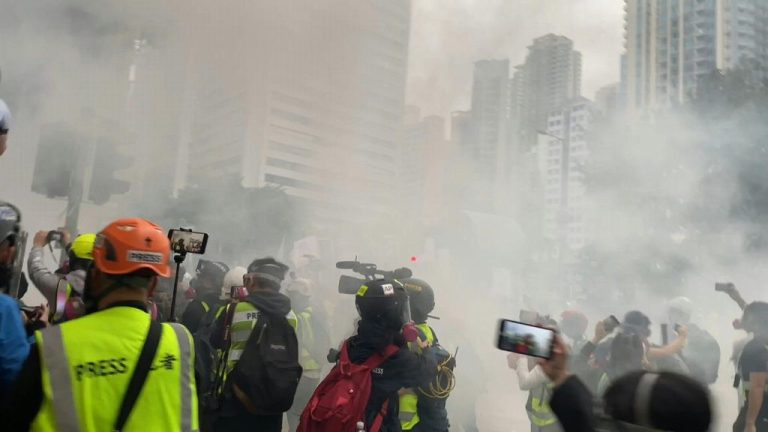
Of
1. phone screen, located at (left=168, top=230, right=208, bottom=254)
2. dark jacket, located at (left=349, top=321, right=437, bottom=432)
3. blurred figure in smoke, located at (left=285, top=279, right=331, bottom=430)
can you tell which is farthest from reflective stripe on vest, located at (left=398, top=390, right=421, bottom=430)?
blurred figure in smoke, located at (left=285, top=279, right=331, bottom=430)

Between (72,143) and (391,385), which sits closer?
(391,385)

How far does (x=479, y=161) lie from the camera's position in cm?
1438

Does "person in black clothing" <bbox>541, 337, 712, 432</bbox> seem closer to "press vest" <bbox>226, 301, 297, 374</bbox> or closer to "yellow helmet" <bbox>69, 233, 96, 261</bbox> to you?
"press vest" <bbox>226, 301, 297, 374</bbox>

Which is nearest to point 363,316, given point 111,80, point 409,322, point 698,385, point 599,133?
point 409,322

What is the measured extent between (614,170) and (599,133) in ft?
3.96

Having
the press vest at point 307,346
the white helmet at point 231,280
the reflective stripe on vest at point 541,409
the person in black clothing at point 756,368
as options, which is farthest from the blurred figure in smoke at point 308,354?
the person in black clothing at point 756,368

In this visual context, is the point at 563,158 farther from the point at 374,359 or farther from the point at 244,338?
the point at 374,359

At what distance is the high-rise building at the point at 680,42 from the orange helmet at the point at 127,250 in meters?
15.9

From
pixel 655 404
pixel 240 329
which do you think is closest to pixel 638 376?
pixel 655 404

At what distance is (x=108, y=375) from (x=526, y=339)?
827 millimetres

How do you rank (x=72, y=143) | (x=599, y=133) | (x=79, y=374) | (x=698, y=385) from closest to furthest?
(x=698, y=385) → (x=79, y=374) → (x=72, y=143) → (x=599, y=133)

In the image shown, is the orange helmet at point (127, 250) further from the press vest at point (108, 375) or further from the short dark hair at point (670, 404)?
the short dark hair at point (670, 404)

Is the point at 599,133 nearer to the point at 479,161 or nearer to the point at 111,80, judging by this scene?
the point at 479,161

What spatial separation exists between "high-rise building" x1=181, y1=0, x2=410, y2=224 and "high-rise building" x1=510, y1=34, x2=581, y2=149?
5.48m
